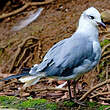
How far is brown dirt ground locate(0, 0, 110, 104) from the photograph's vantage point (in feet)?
22.9

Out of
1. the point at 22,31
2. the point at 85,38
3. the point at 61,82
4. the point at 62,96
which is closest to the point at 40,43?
the point at 22,31

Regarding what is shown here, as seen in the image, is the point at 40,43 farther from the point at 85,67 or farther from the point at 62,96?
the point at 85,67

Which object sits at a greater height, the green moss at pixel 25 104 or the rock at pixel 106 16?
the rock at pixel 106 16

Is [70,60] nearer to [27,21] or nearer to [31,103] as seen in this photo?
[31,103]

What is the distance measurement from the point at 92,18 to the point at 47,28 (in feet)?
8.73

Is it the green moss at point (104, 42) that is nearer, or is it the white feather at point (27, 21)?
the green moss at point (104, 42)

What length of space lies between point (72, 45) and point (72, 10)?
3.10 m

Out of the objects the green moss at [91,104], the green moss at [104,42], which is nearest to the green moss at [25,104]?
the green moss at [91,104]

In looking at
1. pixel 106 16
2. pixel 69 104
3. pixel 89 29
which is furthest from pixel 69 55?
pixel 106 16

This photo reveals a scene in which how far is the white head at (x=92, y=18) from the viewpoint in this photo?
4.67m

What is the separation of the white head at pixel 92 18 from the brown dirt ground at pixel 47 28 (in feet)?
6.59

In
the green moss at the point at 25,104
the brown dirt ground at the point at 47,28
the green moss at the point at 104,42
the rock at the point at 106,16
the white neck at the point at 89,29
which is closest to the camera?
the green moss at the point at 25,104

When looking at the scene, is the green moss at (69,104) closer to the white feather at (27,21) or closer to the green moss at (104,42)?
the green moss at (104,42)

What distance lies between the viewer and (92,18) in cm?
477
